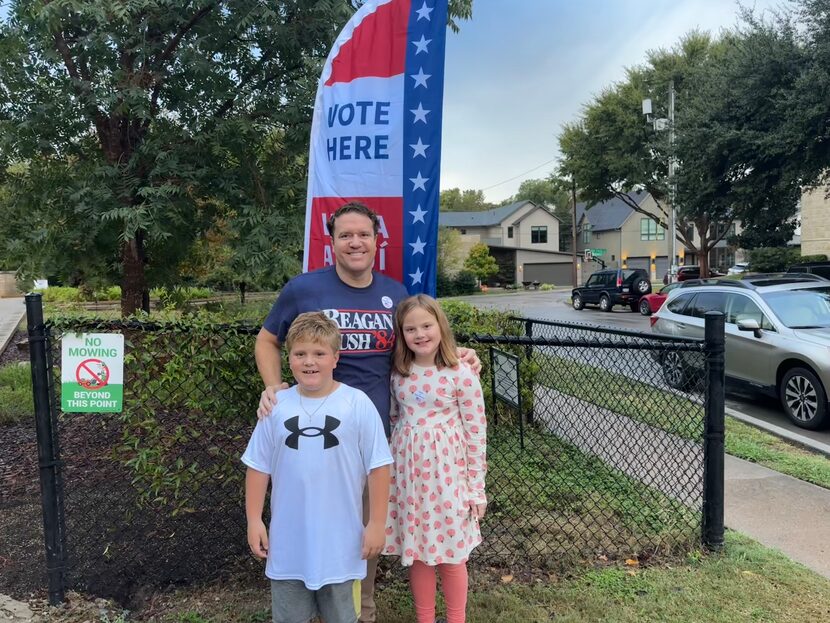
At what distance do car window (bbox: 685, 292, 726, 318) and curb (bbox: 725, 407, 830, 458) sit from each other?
1819 millimetres

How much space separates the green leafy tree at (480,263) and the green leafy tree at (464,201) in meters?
40.6

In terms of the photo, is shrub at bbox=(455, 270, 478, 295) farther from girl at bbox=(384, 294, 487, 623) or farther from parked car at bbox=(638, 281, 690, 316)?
girl at bbox=(384, 294, 487, 623)

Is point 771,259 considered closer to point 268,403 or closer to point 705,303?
point 705,303

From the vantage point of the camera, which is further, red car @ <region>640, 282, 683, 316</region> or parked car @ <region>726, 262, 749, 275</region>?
parked car @ <region>726, 262, 749, 275</region>

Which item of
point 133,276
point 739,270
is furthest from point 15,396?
point 739,270

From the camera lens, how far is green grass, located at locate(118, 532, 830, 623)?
2.90 metres

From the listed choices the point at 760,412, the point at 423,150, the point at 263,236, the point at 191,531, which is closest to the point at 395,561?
the point at 191,531

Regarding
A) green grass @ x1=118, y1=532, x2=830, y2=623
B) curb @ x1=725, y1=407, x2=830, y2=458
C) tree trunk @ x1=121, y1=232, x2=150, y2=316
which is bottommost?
curb @ x1=725, y1=407, x2=830, y2=458

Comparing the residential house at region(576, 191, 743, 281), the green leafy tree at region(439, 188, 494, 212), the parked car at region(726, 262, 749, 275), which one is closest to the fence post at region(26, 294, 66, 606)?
the parked car at region(726, 262, 749, 275)

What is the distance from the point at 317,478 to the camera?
218cm

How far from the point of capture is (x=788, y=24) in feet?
47.9

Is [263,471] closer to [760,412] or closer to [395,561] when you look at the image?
[395,561]

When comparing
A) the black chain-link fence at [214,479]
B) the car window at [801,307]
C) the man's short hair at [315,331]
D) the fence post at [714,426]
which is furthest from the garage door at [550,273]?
the man's short hair at [315,331]

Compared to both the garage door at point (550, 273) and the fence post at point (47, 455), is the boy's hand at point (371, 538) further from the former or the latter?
the garage door at point (550, 273)
